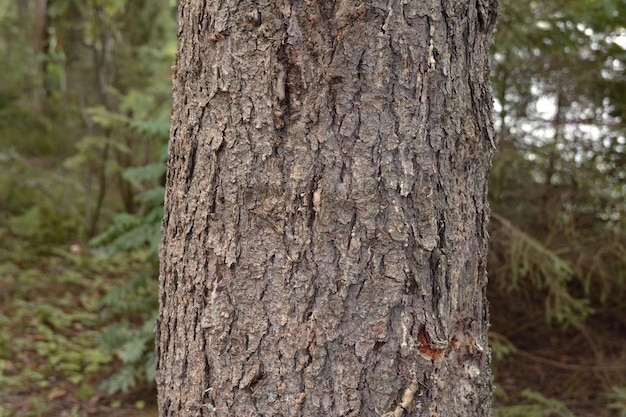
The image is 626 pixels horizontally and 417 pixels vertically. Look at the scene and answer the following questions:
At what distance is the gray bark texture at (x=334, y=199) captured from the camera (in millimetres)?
1354

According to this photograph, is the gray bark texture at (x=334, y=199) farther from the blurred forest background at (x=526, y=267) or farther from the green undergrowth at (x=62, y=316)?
the green undergrowth at (x=62, y=316)

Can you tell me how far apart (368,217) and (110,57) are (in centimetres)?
756

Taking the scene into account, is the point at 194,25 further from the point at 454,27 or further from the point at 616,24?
the point at 616,24

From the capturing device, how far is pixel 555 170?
5.14m

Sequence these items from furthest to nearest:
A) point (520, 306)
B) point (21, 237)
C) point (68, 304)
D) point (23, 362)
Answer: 1. point (21, 237)
2. point (68, 304)
3. point (520, 306)
4. point (23, 362)

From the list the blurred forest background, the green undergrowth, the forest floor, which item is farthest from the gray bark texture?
the forest floor

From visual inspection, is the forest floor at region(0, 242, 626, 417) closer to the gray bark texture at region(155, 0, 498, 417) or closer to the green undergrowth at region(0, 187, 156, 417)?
the green undergrowth at region(0, 187, 156, 417)

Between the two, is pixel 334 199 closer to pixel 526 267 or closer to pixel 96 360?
pixel 526 267

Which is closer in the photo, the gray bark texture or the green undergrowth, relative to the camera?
the gray bark texture

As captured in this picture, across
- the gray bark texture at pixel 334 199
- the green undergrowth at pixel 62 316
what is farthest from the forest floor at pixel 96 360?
the gray bark texture at pixel 334 199

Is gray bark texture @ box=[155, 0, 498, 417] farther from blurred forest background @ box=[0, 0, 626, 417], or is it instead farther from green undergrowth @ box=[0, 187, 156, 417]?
green undergrowth @ box=[0, 187, 156, 417]

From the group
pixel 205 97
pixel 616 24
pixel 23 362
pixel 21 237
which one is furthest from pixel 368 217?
pixel 21 237

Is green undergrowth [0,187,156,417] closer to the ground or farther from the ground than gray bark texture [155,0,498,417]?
closer to the ground

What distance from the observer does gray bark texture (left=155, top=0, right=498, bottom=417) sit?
53.3 inches
